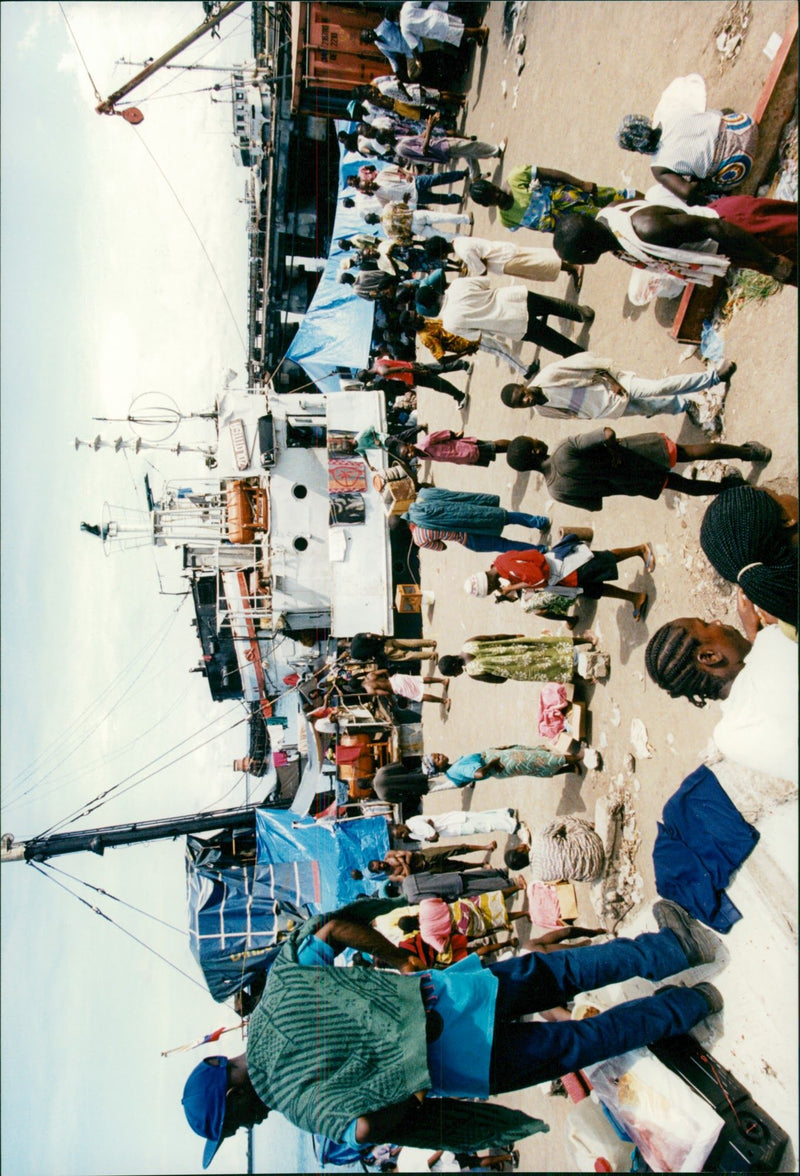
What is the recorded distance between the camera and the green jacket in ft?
11.0

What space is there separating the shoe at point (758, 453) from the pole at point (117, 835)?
13.2 meters

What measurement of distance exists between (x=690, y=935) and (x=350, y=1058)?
2.05 metres

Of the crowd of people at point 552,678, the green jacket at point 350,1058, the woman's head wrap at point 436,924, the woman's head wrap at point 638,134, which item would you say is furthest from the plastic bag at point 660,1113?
the woman's head wrap at point 638,134

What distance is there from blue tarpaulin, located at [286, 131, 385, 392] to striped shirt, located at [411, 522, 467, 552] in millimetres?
7017

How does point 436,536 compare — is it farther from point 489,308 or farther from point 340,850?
point 340,850

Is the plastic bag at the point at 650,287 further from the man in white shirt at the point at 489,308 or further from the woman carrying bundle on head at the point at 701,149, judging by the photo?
the man in white shirt at the point at 489,308

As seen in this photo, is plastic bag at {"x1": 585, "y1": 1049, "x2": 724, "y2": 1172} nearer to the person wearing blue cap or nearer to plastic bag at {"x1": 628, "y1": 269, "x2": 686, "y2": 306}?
the person wearing blue cap

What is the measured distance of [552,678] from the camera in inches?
237

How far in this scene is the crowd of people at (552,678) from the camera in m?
3.36

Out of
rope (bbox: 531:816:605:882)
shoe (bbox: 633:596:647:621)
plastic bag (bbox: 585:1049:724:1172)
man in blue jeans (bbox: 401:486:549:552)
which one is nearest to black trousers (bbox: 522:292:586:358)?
man in blue jeans (bbox: 401:486:549:552)

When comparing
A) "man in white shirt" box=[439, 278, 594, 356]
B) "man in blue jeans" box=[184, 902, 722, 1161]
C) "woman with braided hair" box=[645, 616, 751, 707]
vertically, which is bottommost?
"man in blue jeans" box=[184, 902, 722, 1161]

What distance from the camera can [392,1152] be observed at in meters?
11.3

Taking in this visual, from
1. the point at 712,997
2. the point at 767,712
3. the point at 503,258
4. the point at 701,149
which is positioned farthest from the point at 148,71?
the point at 712,997

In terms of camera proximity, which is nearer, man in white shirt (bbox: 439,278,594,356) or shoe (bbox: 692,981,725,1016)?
shoe (bbox: 692,981,725,1016)
